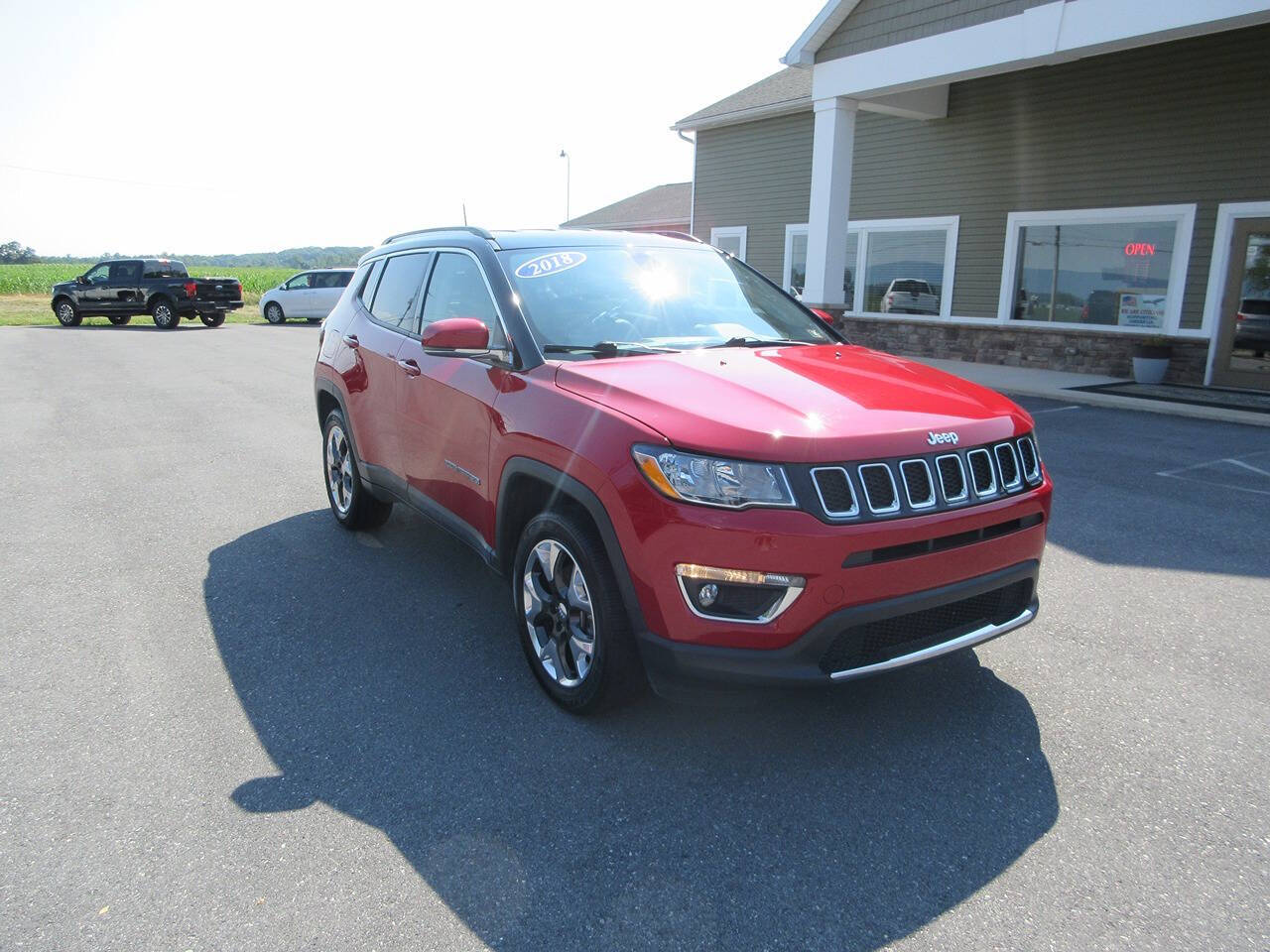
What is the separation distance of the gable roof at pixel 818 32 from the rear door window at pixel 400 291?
10568 mm

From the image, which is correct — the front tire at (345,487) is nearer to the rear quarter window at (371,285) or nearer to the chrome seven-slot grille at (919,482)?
→ the rear quarter window at (371,285)

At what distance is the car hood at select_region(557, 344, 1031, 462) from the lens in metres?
2.82

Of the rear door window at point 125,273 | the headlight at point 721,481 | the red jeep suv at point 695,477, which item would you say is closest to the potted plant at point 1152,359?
the red jeep suv at point 695,477

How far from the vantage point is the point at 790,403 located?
3.09 metres

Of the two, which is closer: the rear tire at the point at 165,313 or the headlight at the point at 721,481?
the headlight at the point at 721,481

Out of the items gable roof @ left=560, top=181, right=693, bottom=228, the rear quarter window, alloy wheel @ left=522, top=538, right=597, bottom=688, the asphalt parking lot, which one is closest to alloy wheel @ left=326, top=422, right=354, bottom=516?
the asphalt parking lot

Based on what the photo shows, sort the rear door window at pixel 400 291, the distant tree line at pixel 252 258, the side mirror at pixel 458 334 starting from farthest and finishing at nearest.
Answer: the distant tree line at pixel 252 258 < the rear door window at pixel 400 291 < the side mirror at pixel 458 334

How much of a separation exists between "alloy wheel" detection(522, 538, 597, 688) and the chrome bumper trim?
91 cm

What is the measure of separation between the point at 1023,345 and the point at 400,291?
1277 cm

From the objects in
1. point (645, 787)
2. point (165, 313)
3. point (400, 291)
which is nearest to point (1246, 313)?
point (400, 291)

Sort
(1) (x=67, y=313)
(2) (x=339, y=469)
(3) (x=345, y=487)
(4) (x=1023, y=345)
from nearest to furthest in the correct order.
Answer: (3) (x=345, y=487) < (2) (x=339, y=469) < (4) (x=1023, y=345) < (1) (x=67, y=313)

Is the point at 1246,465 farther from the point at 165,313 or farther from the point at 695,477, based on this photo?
the point at 165,313

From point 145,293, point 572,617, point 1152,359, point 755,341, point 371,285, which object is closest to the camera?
point 572,617

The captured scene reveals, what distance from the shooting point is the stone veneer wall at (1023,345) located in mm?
13031
